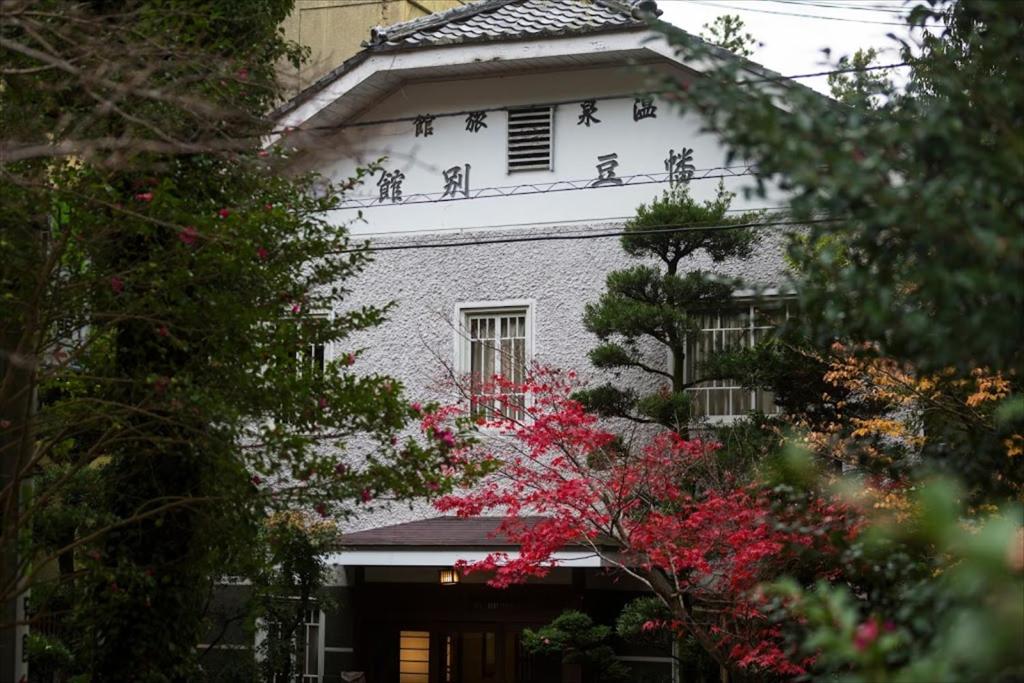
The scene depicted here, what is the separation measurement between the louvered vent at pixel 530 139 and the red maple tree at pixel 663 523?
3504 mm

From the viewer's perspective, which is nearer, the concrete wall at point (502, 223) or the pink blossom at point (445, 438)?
the pink blossom at point (445, 438)

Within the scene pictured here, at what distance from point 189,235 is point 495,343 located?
1057cm

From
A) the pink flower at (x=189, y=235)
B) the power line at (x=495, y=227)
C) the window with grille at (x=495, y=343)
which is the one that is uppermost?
the power line at (x=495, y=227)

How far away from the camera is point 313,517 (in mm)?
19047

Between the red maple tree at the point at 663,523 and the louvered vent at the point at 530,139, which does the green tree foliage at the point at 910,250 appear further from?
the louvered vent at the point at 530,139

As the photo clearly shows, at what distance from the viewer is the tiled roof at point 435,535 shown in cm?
1902

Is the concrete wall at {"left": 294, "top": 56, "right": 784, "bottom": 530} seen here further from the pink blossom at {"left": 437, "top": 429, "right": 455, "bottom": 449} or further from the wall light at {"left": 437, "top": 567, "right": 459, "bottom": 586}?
the pink blossom at {"left": 437, "top": 429, "right": 455, "bottom": 449}

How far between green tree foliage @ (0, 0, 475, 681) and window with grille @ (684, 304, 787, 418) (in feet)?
24.1

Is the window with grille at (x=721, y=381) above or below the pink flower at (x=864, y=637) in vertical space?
above

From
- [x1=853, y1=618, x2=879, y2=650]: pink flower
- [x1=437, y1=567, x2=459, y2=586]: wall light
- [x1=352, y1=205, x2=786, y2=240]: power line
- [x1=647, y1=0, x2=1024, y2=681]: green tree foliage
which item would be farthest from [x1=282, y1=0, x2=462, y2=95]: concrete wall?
[x1=853, y1=618, x2=879, y2=650]: pink flower

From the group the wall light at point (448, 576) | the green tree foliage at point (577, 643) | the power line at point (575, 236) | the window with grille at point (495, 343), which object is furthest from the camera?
the window with grille at point (495, 343)

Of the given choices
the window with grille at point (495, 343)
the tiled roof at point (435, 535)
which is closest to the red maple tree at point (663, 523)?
the tiled roof at point (435, 535)

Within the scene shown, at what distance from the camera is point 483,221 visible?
68.2ft

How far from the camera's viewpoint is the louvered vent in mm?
20547
